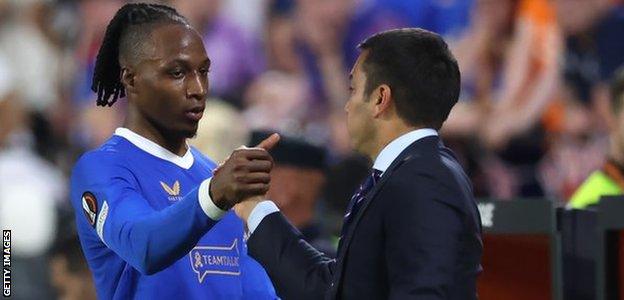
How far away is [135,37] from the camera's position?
10.6 feet

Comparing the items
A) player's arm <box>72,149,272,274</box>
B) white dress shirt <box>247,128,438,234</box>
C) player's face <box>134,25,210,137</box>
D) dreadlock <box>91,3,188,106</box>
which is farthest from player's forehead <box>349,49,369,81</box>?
dreadlock <box>91,3,188,106</box>

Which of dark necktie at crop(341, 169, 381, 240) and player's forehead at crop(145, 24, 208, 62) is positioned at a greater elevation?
player's forehead at crop(145, 24, 208, 62)

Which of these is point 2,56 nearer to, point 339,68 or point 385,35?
point 339,68

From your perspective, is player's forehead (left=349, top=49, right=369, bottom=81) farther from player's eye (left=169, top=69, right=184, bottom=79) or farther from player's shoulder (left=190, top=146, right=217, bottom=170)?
player's shoulder (left=190, top=146, right=217, bottom=170)

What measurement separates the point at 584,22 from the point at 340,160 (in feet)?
4.42

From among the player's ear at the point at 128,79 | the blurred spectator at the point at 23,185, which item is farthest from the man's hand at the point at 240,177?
the blurred spectator at the point at 23,185

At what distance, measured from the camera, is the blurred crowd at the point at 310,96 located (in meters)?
6.19

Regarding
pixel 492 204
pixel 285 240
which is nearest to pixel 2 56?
pixel 492 204

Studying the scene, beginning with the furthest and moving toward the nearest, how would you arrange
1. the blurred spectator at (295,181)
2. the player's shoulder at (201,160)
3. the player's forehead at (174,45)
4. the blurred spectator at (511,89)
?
the blurred spectator at (511,89)
the blurred spectator at (295,181)
the player's shoulder at (201,160)
the player's forehead at (174,45)

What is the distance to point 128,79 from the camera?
3.24m

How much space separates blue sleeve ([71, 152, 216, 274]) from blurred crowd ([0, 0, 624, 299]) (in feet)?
7.39

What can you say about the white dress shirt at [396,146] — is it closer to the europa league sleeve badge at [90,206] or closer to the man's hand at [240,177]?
the man's hand at [240,177]

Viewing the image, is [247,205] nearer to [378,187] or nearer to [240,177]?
[240,177]

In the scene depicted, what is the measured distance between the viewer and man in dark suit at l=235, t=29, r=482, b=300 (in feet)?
8.84
